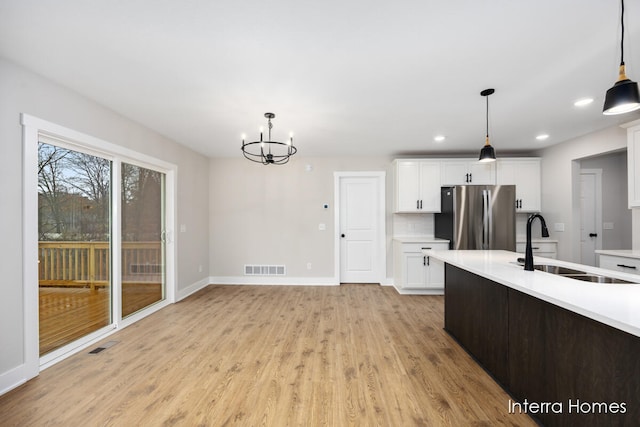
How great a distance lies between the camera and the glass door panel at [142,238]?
135 inches

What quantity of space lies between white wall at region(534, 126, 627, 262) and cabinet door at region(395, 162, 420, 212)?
2170 millimetres

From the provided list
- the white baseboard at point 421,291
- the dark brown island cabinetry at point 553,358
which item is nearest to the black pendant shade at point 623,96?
the dark brown island cabinetry at point 553,358

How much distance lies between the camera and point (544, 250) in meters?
4.54

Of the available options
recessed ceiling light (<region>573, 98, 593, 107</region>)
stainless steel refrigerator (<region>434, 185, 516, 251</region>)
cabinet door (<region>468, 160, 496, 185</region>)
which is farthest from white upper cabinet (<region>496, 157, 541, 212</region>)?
recessed ceiling light (<region>573, 98, 593, 107</region>)

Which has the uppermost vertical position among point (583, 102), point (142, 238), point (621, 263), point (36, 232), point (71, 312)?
point (583, 102)

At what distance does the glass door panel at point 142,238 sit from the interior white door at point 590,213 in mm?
6981

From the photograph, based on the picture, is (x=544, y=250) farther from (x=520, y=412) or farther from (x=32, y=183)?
(x=32, y=183)

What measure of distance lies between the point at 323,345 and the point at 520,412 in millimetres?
1639

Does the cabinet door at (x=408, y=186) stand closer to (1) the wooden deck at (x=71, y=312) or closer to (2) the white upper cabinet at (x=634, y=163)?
(2) the white upper cabinet at (x=634, y=163)

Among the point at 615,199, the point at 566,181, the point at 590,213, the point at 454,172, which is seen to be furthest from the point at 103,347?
the point at 615,199

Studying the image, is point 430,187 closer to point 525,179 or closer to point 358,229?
point 358,229

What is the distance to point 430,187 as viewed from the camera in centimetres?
491

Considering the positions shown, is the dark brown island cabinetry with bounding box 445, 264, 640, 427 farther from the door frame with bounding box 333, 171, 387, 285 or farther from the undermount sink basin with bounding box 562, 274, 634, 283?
the door frame with bounding box 333, 171, 387, 285
